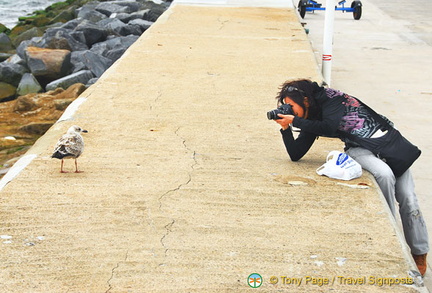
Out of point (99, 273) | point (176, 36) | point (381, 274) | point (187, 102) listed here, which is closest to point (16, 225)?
point (99, 273)

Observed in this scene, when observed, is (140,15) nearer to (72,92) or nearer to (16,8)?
(72,92)

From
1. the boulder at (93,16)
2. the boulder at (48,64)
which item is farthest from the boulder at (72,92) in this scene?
the boulder at (93,16)

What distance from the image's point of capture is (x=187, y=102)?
789cm

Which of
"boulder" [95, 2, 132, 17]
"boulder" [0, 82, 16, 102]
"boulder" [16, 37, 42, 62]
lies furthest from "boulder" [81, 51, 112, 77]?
"boulder" [95, 2, 132, 17]

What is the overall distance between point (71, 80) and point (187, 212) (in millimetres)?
9034

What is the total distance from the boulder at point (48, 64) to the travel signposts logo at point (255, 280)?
11.0 meters

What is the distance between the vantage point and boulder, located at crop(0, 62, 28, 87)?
559 inches

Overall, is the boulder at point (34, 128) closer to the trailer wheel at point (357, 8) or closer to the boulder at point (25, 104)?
the boulder at point (25, 104)

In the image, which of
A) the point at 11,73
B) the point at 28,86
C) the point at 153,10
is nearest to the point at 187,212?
the point at 28,86

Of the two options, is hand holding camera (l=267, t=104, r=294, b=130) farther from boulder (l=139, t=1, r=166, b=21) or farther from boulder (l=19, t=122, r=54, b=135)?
boulder (l=139, t=1, r=166, b=21)

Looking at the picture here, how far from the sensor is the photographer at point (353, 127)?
5062mm

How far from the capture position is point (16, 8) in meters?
32.2

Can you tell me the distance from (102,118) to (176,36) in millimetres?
5113

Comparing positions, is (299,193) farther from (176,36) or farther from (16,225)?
(176,36)
